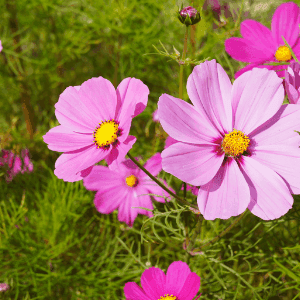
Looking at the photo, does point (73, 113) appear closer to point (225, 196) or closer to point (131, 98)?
point (131, 98)

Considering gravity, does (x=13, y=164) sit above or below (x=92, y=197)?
above

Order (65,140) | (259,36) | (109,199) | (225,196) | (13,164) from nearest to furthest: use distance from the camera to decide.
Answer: (225,196), (65,140), (259,36), (109,199), (13,164)

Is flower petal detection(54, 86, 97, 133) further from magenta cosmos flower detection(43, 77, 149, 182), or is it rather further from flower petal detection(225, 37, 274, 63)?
flower petal detection(225, 37, 274, 63)

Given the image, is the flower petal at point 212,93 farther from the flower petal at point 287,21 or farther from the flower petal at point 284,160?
the flower petal at point 287,21

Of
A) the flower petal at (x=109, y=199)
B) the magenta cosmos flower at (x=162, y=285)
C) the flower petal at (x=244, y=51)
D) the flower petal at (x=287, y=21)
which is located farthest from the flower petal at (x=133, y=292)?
the flower petal at (x=287, y=21)

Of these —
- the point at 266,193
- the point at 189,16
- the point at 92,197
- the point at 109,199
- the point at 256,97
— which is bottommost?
the point at 92,197

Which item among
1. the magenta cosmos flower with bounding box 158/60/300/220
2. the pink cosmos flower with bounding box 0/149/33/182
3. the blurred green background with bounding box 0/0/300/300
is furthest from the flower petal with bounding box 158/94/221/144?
the pink cosmos flower with bounding box 0/149/33/182

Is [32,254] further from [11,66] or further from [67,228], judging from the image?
[11,66]

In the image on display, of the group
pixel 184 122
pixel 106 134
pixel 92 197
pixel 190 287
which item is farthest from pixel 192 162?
pixel 92 197
